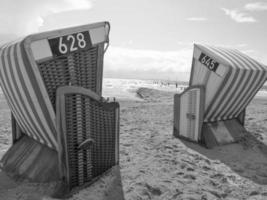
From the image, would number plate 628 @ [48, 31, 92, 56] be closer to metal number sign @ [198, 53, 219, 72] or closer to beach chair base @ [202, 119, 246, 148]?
metal number sign @ [198, 53, 219, 72]

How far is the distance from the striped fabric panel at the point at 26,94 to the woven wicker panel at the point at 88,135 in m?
0.28

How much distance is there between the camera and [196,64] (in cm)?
556

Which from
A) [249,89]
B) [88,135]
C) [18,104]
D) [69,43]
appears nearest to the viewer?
[69,43]

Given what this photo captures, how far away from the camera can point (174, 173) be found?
3555mm

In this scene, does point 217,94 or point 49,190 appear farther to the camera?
point 217,94

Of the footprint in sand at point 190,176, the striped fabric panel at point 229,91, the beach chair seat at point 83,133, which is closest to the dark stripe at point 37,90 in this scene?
the beach chair seat at point 83,133

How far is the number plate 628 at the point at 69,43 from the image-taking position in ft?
8.82

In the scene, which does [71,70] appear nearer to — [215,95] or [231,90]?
[215,95]

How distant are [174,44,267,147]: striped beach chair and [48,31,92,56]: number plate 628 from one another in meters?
2.97

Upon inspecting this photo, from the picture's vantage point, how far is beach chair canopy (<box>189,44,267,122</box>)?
4.81 metres

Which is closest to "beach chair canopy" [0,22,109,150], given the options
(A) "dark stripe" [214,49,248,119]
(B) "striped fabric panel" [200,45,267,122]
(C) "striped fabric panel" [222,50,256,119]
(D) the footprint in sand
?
(D) the footprint in sand

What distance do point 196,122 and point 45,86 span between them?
3.58m

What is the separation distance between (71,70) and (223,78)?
3.18m

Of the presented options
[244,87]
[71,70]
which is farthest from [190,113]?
[71,70]
